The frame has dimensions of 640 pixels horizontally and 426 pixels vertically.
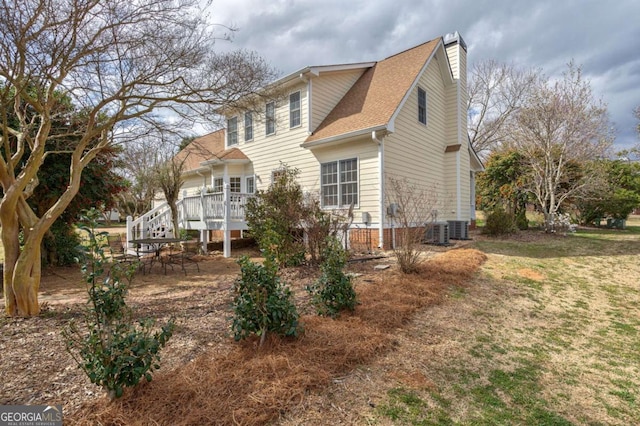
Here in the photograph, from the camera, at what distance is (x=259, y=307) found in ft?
10.7

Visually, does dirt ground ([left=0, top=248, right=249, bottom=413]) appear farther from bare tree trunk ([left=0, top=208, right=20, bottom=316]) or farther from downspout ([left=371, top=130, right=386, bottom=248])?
downspout ([left=371, top=130, right=386, bottom=248])

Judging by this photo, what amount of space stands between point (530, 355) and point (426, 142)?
10314 mm

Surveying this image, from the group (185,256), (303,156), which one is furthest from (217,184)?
(185,256)

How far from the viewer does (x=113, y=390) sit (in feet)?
7.83

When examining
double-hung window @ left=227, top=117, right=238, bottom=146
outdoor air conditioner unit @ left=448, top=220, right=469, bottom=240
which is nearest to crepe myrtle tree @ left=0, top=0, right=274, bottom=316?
double-hung window @ left=227, top=117, right=238, bottom=146

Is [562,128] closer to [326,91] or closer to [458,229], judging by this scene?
[458,229]

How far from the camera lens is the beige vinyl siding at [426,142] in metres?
11.2

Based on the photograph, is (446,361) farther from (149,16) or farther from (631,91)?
(631,91)

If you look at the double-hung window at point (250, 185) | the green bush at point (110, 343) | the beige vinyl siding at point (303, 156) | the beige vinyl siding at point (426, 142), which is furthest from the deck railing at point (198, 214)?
the green bush at point (110, 343)

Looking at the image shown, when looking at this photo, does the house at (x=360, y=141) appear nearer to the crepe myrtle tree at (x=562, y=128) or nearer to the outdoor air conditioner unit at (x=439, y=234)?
the outdoor air conditioner unit at (x=439, y=234)

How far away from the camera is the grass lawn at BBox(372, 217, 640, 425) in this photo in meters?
2.73

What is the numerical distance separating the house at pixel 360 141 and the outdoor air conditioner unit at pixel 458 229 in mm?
201

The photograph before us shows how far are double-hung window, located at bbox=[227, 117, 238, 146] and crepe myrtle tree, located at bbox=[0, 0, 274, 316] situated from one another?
9.15 metres

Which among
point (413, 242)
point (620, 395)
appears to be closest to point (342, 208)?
point (413, 242)
